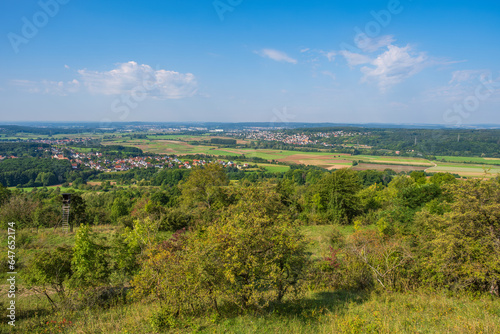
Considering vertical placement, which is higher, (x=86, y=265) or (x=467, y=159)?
(x=86, y=265)

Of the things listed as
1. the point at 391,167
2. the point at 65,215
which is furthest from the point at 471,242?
the point at 391,167

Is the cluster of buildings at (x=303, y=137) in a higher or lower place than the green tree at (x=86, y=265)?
higher

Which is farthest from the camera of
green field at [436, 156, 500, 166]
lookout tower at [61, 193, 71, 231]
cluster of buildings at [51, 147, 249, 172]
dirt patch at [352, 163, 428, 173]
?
cluster of buildings at [51, 147, 249, 172]

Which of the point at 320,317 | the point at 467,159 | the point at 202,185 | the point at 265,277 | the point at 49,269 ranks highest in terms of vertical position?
the point at 265,277

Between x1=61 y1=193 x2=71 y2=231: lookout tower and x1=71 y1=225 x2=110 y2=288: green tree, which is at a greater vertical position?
x1=71 y1=225 x2=110 y2=288: green tree

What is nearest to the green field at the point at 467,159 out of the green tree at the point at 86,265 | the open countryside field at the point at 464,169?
the open countryside field at the point at 464,169

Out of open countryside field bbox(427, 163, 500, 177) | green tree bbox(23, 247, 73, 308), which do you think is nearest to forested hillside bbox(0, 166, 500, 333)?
green tree bbox(23, 247, 73, 308)

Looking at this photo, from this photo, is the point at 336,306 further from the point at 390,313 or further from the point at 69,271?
the point at 69,271

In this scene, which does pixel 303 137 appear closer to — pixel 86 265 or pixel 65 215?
pixel 65 215

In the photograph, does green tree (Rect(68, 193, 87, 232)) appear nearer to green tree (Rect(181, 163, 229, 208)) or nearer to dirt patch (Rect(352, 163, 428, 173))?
green tree (Rect(181, 163, 229, 208))

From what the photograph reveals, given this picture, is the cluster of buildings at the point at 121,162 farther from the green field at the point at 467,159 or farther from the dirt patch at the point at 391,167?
the green field at the point at 467,159

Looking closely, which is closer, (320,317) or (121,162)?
(320,317)

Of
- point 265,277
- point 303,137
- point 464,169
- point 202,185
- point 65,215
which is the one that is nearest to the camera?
point 265,277
